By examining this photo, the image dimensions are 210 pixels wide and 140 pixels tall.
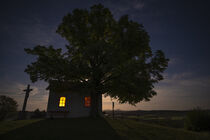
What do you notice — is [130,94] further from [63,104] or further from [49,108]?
[49,108]

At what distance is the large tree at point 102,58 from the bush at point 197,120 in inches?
201

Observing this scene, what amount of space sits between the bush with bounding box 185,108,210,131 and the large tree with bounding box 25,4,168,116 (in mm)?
5116

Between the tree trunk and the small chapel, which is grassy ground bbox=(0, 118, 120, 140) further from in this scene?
the small chapel

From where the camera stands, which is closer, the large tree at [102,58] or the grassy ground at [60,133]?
the grassy ground at [60,133]

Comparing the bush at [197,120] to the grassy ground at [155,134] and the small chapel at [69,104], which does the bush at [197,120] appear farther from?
the small chapel at [69,104]

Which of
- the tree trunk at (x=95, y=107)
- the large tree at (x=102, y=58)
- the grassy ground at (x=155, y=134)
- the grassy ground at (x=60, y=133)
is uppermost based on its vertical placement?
the large tree at (x=102, y=58)

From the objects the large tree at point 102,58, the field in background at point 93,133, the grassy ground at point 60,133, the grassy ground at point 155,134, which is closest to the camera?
the grassy ground at point 60,133

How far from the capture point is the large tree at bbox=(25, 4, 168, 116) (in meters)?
13.2

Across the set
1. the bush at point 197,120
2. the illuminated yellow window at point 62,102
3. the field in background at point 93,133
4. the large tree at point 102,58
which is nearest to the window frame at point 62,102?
the illuminated yellow window at point 62,102

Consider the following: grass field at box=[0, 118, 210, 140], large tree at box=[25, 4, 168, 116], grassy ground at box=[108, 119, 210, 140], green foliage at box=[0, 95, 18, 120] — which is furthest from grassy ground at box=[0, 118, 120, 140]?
green foliage at box=[0, 95, 18, 120]

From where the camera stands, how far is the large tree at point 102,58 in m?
13.2

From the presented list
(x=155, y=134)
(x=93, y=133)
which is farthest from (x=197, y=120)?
(x=93, y=133)

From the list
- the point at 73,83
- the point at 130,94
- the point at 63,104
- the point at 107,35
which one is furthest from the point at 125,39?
the point at 63,104

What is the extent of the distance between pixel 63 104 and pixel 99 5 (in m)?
15.3
